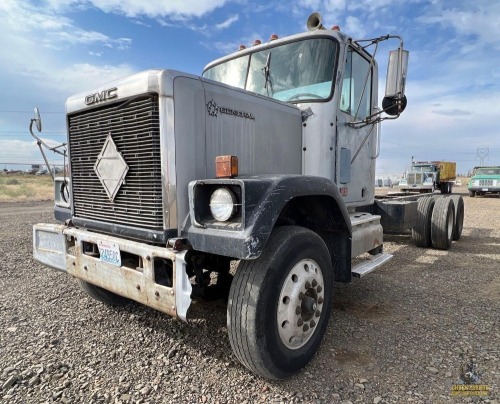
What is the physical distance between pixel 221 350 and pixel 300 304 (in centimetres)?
85

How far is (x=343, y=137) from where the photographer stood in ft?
12.9

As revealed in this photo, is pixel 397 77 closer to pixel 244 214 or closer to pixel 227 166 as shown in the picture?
pixel 227 166

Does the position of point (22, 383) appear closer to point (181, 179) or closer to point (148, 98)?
point (181, 179)

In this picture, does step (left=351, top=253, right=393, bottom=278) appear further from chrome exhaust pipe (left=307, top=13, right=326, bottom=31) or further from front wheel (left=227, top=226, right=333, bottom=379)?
chrome exhaust pipe (left=307, top=13, right=326, bottom=31)

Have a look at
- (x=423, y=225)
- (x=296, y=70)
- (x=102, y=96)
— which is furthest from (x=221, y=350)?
(x=423, y=225)

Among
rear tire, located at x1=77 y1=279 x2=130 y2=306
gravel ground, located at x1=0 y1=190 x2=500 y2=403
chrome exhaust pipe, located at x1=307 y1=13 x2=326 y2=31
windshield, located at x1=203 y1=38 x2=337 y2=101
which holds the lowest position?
gravel ground, located at x1=0 y1=190 x2=500 y2=403

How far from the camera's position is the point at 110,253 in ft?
8.59

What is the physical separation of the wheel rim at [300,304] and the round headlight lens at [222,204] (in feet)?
2.09

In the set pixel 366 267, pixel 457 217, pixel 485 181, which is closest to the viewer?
pixel 366 267

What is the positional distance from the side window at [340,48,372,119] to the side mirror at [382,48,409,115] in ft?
1.52

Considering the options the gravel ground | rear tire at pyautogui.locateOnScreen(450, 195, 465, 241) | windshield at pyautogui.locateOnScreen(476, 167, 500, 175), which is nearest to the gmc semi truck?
the gravel ground

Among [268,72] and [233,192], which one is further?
[268,72]

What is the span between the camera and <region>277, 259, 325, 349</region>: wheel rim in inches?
93.0

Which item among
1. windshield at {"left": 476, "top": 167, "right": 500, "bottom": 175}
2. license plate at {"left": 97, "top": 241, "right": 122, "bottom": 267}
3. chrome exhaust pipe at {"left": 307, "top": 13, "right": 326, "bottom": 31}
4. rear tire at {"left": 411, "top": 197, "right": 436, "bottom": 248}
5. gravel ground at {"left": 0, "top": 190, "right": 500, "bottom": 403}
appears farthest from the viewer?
windshield at {"left": 476, "top": 167, "right": 500, "bottom": 175}
